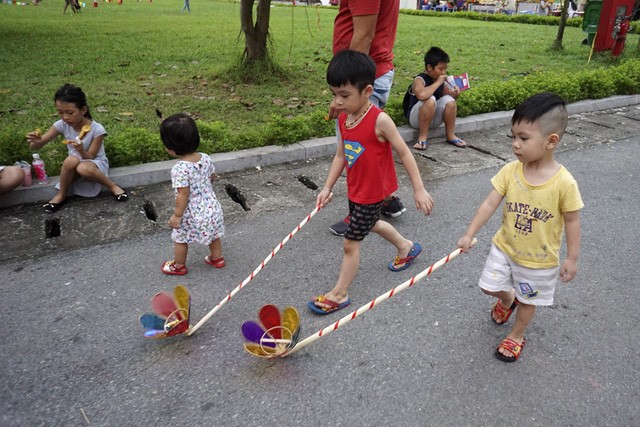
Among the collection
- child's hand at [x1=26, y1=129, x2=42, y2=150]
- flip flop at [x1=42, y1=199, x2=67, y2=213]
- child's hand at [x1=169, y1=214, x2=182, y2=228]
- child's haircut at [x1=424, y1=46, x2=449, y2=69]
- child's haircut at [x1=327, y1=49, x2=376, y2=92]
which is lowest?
flip flop at [x1=42, y1=199, x2=67, y2=213]

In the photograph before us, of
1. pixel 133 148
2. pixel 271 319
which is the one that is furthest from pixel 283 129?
pixel 271 319

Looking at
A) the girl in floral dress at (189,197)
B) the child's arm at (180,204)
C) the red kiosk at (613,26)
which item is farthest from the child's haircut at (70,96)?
the red kiosk at (613,26)

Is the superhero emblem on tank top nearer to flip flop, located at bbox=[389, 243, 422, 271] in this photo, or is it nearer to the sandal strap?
flip flop, located at bbox=[389, 243, 422, 271]

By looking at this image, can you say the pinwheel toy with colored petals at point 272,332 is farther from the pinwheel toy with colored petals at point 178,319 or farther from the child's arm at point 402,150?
the child's arm at point 402,150

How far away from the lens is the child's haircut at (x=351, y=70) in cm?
267

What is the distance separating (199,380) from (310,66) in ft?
24.5

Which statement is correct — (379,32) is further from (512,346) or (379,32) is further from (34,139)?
(34,139)

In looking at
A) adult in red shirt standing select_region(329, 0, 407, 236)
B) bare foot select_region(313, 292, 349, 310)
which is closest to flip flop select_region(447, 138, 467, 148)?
adult in red shirt standing select_region(329, 0, 407, 236)

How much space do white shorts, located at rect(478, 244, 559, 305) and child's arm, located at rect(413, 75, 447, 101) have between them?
3.35 m

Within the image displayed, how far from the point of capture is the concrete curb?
4.23 metres

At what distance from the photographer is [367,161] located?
290cm

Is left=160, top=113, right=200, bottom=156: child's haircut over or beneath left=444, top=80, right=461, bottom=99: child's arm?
over

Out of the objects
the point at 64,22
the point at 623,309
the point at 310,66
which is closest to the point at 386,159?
the point at 623,309

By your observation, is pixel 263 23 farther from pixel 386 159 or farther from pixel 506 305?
pixel 506 305
